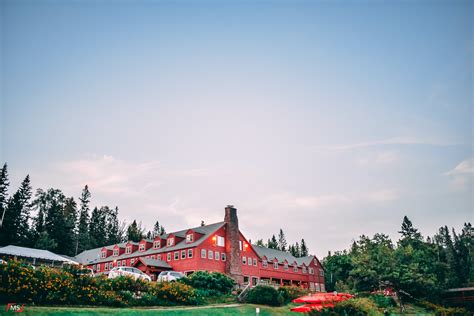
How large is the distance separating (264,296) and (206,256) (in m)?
18.5

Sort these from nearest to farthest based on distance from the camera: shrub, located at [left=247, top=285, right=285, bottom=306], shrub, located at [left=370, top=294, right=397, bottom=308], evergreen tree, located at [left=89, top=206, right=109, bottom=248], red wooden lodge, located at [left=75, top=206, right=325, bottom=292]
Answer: shrub, located at [left=247, top=285, right=285, bottom=306], shrub, located at [left=370, top=294, right=397, bottom=308], red wooden lodge, located at [left=75, top=206, right=325, bottom=292], evergreen tree, located at [left=89, top=206, right=109, bottom=248]

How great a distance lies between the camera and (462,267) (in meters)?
73.4

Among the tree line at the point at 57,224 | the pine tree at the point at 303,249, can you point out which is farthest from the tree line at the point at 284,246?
the tree line at the point at 57,224

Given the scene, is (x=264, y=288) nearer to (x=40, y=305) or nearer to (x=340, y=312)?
(x=340, y=312)

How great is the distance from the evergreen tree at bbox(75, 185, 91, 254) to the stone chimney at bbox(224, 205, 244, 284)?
1994 inches

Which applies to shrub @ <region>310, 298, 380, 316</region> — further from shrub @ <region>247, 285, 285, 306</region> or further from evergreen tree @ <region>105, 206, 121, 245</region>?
evergreen tree @ <region>105, 206, 121, 245</region>

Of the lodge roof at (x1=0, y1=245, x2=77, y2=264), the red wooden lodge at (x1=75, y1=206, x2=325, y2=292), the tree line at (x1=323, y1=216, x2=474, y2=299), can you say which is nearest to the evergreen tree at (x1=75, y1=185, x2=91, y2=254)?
the red wooden lodge at (x1=75, y1=206, x2=325, y2=292)

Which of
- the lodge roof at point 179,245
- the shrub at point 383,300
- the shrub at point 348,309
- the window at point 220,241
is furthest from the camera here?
the window at point 220,241

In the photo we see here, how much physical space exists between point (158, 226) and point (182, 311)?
10146 cm

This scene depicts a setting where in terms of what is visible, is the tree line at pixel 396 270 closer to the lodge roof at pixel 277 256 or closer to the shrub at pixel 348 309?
the lodge roof at pixel 277 256

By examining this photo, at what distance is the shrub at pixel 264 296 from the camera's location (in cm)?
3177

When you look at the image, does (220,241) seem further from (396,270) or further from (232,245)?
(396,270)

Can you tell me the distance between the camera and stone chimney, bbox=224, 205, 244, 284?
4981 cm

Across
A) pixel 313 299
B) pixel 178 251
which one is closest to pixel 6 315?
pixel 313 299
